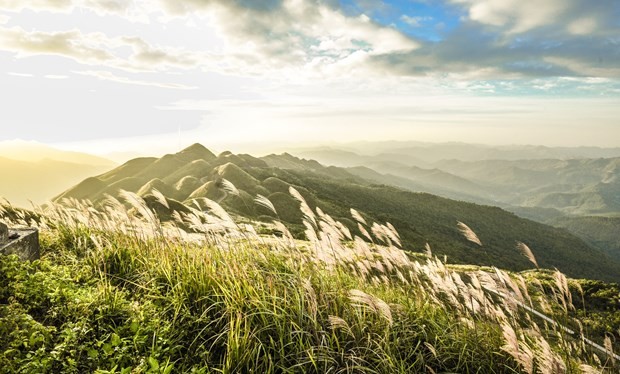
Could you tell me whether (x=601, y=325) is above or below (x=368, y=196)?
above

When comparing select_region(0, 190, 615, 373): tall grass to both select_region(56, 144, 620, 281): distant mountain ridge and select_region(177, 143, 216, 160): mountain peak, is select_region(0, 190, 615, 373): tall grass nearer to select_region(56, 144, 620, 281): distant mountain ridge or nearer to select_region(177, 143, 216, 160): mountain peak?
select_region(56, 144, 620, 281): distant mountain ridge

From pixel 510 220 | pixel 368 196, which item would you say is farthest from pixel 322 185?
pixel 510 220

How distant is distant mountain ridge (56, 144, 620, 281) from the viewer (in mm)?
85250

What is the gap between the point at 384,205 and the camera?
130 m

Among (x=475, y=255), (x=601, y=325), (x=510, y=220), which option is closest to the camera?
(x=601, y=325)

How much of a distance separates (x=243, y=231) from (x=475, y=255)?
319 feet

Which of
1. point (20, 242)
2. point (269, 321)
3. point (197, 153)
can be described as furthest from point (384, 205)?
point (269, 321)

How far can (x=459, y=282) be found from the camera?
15.6 ft

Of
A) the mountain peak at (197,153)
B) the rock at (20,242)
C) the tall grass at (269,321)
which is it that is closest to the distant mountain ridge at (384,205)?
the mountain peak at (197,153)

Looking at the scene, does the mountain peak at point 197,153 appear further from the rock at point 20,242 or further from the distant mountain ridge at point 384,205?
the rock at point 20,242

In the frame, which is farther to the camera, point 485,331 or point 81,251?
point 81,251

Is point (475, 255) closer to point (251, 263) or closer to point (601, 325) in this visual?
point (601, 325)

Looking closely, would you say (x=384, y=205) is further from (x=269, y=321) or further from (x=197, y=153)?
(x=269, y=321)

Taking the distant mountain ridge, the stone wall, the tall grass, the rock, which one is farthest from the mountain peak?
the tall grass
